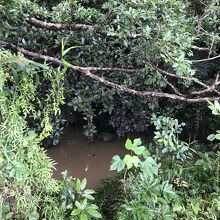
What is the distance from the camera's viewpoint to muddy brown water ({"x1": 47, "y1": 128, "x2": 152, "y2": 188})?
273 cm

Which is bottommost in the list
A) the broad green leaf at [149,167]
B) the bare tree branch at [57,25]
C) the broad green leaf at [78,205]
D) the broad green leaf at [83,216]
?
the broad green leaf at [83,216]

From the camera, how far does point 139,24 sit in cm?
183

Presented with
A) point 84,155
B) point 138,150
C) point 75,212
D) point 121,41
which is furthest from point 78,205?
point 84,155

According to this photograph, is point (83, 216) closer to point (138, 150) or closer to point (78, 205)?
point (78, 205)

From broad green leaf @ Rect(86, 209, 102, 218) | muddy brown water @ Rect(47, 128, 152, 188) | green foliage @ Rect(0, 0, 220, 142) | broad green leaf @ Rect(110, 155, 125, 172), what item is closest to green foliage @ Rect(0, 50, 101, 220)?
broad green leaf @ Rect(86, 209, 102, 218)

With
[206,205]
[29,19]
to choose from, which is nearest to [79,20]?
[29,19]

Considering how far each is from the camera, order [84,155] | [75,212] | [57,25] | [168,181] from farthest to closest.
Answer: [84,155], [57,25], [168,181], [75,212]

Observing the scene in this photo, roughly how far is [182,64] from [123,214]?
0.80 m

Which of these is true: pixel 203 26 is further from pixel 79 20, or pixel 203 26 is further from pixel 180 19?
pixel 79 20

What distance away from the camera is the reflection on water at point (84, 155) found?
2736mm

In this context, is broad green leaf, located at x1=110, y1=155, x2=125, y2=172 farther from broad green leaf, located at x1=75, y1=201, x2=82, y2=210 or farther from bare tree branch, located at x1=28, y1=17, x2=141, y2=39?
bare tree branch, located at x1=28, y1=17, x2=141, y2=39

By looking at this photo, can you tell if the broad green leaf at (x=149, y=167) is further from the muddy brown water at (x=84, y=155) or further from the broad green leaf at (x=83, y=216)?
the muddy brown water at (x=84, y=155)

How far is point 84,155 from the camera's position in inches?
115

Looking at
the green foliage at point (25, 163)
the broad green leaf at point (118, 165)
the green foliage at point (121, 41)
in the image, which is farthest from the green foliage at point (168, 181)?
Result: the green foliage at point (121, 41)
